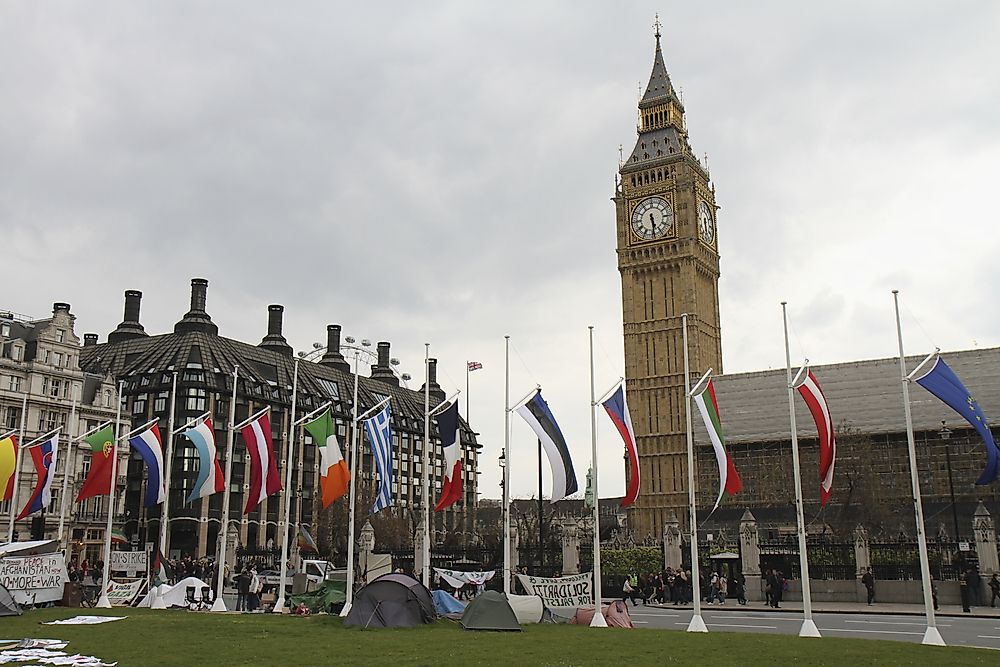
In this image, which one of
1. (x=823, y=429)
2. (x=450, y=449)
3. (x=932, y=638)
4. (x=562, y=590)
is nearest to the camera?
(x=932, y=638)

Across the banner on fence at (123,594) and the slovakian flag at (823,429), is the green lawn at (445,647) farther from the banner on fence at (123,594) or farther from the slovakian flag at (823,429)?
the banner on fence at (123,594)

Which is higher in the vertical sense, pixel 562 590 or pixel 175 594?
pixel 562 590

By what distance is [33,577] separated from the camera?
31.7m

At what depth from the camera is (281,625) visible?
2622 centimetres

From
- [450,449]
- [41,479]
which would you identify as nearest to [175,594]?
[41,479]

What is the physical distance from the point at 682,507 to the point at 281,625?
59375 mm

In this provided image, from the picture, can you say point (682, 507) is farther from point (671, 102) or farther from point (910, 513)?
point (671, 102)

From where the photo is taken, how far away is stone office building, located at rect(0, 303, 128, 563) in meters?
63.4

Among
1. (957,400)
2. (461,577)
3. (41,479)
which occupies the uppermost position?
(957,400)

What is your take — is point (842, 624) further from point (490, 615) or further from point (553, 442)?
point (490, 615)

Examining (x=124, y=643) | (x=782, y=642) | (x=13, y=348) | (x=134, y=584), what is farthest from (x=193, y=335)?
(x=782, y=642)

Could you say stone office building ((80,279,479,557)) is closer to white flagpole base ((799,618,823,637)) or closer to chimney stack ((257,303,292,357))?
chimney stack ((257,303,292,357))

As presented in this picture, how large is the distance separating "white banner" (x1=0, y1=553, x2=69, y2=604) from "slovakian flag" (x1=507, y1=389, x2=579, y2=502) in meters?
18.0

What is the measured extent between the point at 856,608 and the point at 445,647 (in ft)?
70.8
